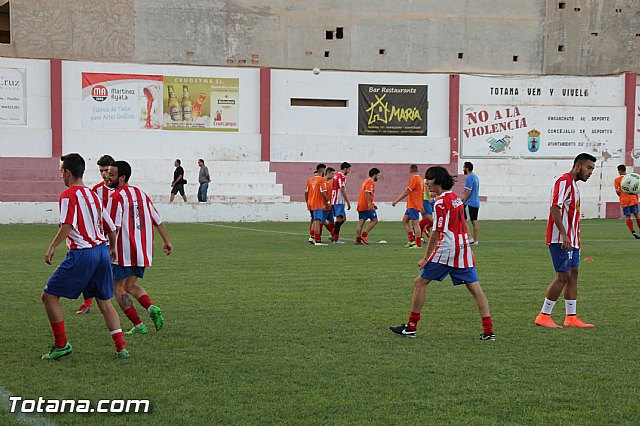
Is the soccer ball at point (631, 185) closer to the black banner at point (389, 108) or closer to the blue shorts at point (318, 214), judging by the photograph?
the blue shorts at point (318, 214)

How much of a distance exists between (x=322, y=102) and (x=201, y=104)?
504cm

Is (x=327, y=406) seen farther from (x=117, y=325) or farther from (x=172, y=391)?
(x=117, y=325)

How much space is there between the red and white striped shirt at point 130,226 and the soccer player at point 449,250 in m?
2.73

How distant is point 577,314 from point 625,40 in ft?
124

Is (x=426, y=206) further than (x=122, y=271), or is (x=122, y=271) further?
(x=426, y=206)

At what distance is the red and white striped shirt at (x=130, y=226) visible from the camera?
864 cm

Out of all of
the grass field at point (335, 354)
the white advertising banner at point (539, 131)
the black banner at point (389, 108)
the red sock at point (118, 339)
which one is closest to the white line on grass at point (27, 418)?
the grass field at point (335, 354)

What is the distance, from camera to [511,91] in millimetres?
37719

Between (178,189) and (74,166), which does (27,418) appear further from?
(178,189)

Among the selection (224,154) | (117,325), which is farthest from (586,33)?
(117,325)

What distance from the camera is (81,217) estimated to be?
7262 mm

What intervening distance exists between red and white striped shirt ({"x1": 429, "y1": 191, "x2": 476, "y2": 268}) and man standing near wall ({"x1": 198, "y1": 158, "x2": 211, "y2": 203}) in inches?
969

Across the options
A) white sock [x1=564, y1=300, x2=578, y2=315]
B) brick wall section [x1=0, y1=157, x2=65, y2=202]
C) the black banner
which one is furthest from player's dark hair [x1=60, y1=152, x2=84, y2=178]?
the black banner

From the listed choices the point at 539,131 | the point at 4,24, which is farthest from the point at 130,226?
the point at 4,24
